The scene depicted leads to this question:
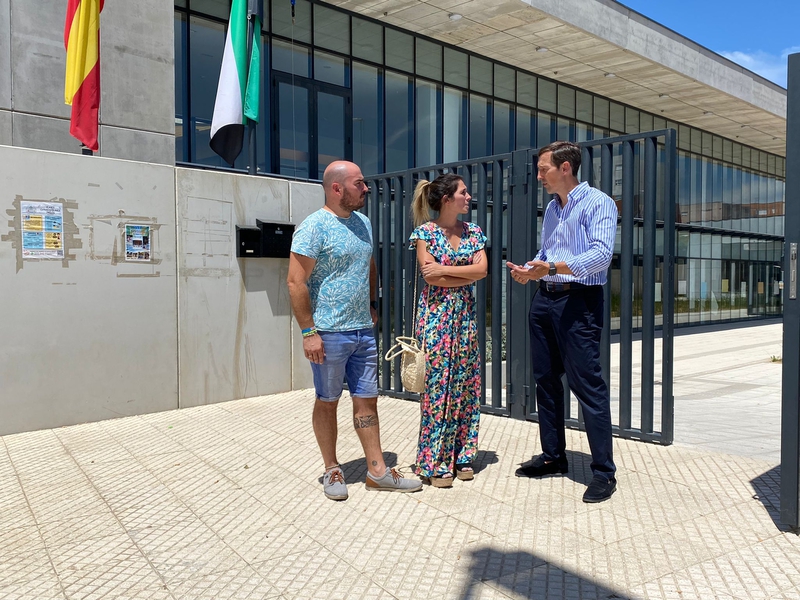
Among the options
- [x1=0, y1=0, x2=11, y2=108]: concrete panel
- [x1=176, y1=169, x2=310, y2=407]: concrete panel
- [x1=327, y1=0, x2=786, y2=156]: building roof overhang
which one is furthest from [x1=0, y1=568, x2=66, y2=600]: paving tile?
[x1=327, y1=0, x2=786, y2=156]: building roof overhang

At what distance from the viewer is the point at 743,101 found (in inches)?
771

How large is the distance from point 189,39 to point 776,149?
23.6 m

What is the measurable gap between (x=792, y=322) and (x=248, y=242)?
17.5 ft

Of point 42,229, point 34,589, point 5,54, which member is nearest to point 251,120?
point 5,54

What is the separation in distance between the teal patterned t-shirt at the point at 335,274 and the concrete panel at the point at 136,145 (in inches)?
222

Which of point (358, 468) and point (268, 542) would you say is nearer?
point (268, 542)

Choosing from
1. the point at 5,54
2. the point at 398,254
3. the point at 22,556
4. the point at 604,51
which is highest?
the point at 604,51

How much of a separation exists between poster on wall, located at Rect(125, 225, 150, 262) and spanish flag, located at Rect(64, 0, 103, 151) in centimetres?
116

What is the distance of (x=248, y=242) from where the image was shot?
24.5ft

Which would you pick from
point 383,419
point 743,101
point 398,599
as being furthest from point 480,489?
point 743,101

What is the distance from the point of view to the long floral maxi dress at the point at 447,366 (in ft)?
15.0

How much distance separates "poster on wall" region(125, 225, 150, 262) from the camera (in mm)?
6645

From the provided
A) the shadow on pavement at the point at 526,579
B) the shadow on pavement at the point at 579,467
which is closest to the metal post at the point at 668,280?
the shadow on pavement at the point at 579,467

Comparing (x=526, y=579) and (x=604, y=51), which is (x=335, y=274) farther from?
(x=604, y=51)
